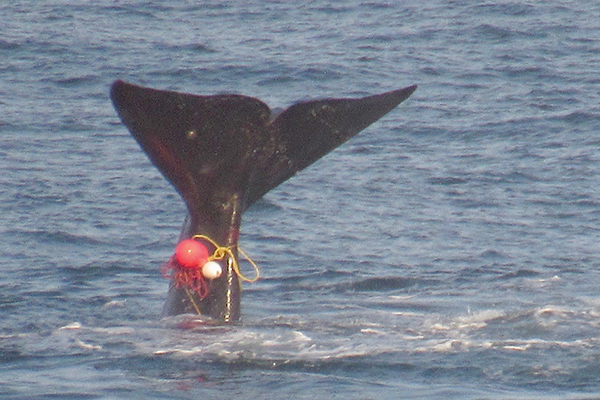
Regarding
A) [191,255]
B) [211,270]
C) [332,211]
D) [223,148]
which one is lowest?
[332,211]

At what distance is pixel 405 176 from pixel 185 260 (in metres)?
7.23

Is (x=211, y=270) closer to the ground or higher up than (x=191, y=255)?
closer to the ground

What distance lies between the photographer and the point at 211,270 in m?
8.09

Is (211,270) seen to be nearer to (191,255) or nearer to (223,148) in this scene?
(191,255)

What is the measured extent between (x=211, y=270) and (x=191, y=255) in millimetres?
168

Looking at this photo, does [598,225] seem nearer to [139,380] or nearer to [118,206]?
[118,206]

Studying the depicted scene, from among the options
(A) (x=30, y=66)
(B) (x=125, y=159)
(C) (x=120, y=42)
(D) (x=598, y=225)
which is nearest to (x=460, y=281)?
(D) (x=598, y=225)

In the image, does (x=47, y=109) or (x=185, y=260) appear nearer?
(x=185, y=260)

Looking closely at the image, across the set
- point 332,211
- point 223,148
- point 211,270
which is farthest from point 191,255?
point 332,211

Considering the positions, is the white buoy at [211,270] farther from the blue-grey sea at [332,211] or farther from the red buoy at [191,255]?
the blue-grey sea at [332,211]

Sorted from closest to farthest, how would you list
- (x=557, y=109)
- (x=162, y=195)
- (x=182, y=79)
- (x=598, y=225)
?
(x=598, y=225) < (x=162, y=195) < (x=557, y=109) < (x=182, y=79)

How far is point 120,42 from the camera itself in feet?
74.6

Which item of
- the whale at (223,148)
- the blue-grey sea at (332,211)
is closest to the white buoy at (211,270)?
the whale at (223,148)

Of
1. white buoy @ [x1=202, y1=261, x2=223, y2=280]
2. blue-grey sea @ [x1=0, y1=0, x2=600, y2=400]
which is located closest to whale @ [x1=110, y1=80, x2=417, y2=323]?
white buoy @ [x1=202, y1=261, x2=223, y2=280]
